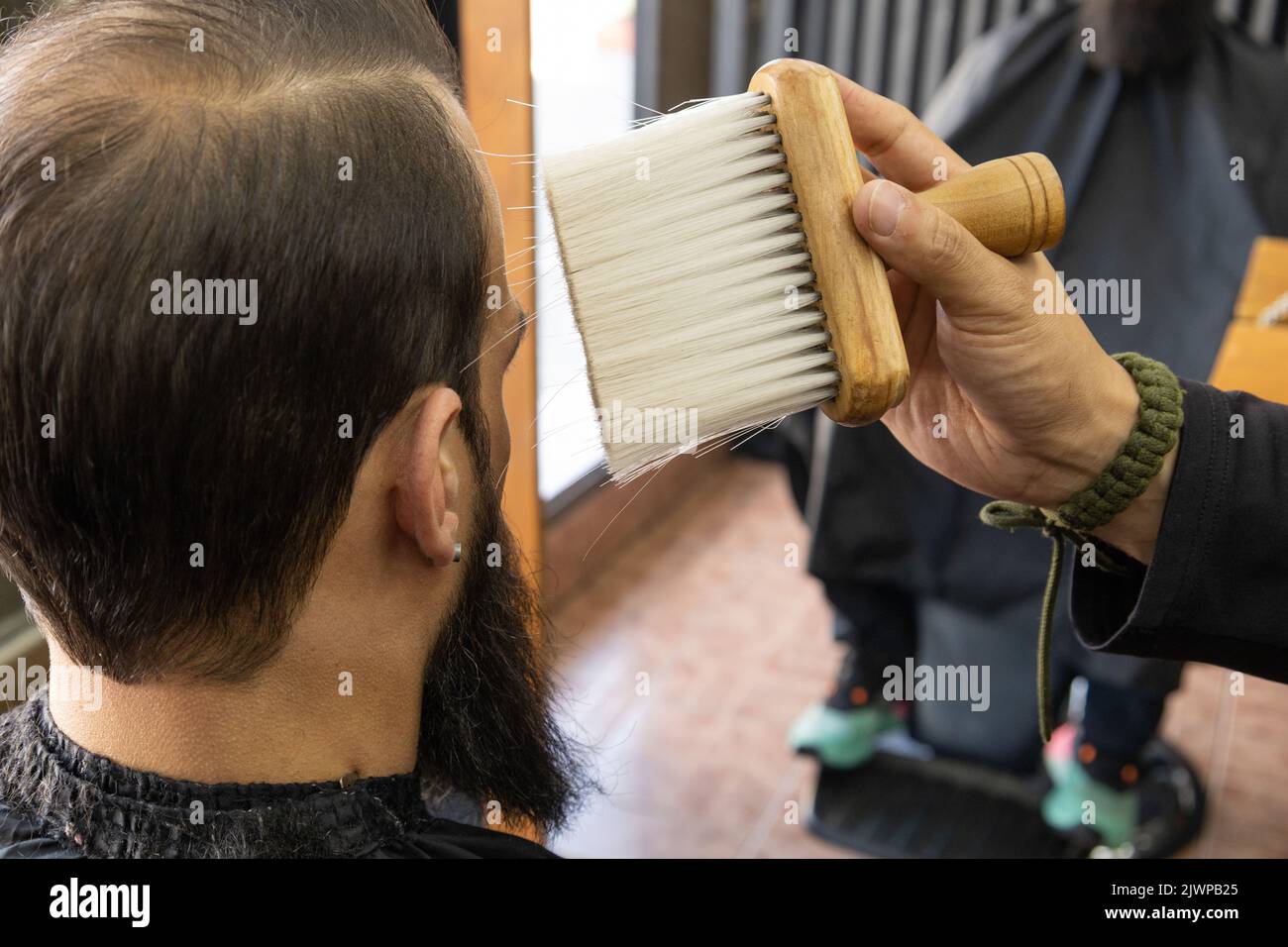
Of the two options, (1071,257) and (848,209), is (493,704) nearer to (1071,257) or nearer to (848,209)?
(848,209)

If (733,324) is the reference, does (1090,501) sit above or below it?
below

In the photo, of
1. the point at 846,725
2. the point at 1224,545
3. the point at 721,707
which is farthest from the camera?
the point at 721,707

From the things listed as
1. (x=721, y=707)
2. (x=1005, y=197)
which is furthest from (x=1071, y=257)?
(x=1005, y=197)

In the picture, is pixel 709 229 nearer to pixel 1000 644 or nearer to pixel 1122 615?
pixel 1122 615

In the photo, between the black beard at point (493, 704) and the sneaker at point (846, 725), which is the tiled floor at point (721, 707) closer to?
the sneaker at point (846, 725)

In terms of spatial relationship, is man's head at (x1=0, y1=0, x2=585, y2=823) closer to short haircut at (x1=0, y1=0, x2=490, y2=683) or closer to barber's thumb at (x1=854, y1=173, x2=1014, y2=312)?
Result: short haircut at (x1=0, y1=0, x2=490, y2=683)

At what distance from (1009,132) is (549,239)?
157 centimetres

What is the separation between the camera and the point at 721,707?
251 centimetres

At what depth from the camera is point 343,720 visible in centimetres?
81

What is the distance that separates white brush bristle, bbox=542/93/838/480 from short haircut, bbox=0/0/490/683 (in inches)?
3.3

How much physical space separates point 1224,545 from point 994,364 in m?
0.24

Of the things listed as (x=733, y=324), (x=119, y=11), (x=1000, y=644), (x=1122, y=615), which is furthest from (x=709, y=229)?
(x=1000, y=644)
